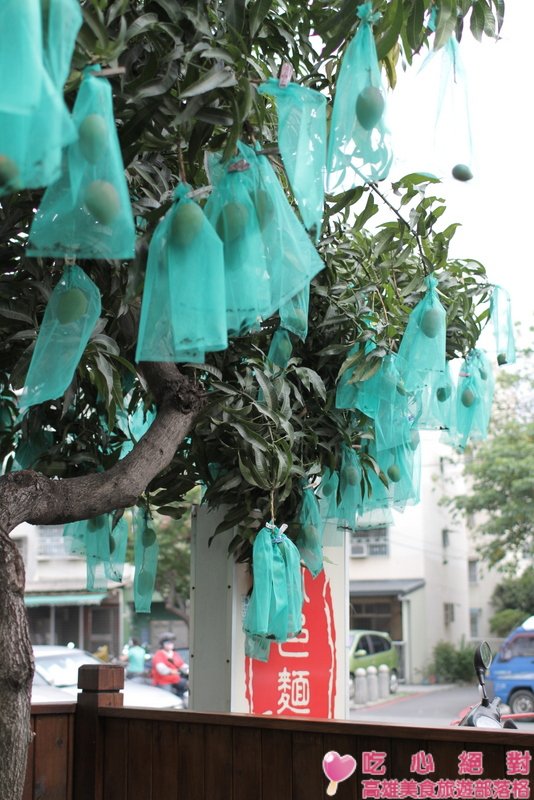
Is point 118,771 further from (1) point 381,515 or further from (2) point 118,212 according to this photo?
(2) point 118,212

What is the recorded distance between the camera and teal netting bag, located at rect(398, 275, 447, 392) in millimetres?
3172

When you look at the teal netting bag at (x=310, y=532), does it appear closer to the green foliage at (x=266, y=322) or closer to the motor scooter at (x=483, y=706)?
the green foliage at (x=266, y=322)

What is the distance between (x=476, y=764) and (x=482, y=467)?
47.6 feet

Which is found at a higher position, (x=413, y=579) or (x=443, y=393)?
(x=443, y=393)

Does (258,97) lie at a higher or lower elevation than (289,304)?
higher

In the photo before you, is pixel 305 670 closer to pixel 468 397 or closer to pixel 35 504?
pixel 468 397

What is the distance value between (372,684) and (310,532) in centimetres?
1444

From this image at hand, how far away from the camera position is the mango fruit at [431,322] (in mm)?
3158

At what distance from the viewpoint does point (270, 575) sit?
3.22 metres

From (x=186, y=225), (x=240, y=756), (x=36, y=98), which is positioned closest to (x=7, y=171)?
(x=36, y=98)

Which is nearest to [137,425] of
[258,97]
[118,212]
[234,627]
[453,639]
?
[234,627]

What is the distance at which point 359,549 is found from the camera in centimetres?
2391

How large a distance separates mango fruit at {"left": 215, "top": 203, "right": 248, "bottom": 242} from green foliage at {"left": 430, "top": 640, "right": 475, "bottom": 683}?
20.6 metres

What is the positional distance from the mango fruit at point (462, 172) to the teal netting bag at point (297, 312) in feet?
1.61
